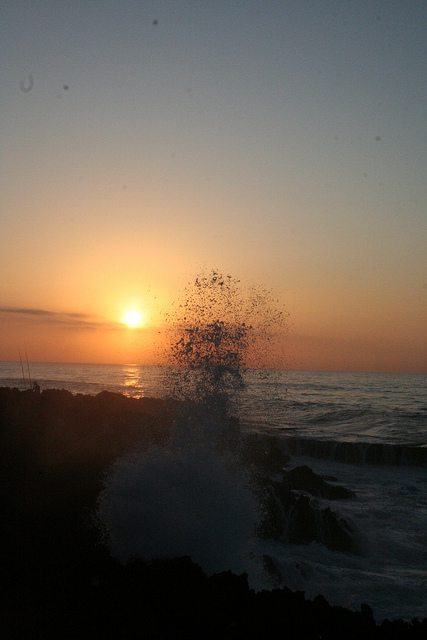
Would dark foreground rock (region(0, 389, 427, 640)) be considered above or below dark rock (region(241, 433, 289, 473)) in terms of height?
above

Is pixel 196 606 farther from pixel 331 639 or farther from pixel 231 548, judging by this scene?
pixel 231 548

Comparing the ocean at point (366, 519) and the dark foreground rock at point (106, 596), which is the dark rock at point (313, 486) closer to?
the ocean at point (366, 519)

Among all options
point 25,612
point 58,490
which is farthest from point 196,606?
point 58,490

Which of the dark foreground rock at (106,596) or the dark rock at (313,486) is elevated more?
the dark foreground rock at (106,596)

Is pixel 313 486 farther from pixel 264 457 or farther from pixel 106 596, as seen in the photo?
pixel 106 596

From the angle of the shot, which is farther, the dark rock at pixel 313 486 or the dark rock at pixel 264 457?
the dark rock at pixel 264 457

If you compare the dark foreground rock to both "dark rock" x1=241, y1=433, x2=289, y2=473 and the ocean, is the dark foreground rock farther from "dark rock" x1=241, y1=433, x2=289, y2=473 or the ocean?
"dark rock" x1=241, y1=433, x2=289, y2=473

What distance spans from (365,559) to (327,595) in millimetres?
2341

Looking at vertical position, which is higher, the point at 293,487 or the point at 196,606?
the point at 196,606

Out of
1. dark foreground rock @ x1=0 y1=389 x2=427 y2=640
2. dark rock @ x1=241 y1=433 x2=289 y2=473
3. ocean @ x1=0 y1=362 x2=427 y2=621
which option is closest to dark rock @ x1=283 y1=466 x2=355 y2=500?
ocean @ x1=0 y1=362 x2=427 y2=621

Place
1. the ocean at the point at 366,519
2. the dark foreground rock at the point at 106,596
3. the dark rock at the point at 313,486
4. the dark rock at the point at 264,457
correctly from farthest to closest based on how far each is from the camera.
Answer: the dark rock at the point at 264,457 < the dark rock at the point at 313,486 < the ocean at the point at 366,519 < the dark foreground rock at the point at 106,596

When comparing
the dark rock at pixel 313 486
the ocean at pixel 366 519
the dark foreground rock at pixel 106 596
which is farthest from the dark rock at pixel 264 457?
the dark foreground rock at pixel 106 596

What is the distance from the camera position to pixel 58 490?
9531mm

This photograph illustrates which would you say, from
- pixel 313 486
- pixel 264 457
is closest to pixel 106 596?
pixel 313 486
